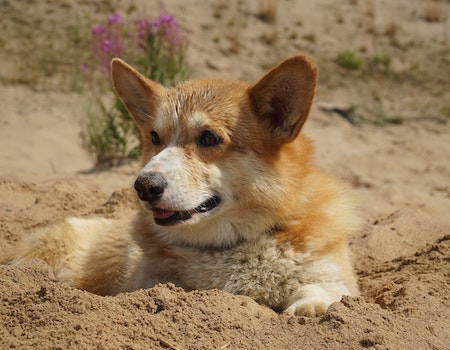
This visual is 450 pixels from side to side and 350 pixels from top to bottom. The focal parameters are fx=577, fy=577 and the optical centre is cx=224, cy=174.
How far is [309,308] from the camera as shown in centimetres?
337

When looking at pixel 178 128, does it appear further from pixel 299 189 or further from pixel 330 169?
pixel 330 169

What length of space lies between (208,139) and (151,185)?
59cm

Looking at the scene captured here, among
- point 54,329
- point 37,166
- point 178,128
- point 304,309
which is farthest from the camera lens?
point 37,166

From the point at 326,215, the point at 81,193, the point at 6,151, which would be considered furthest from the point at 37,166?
the point at 326,215

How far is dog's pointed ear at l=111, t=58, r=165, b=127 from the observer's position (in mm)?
4488

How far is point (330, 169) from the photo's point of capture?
8.62m

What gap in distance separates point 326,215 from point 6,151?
622cm

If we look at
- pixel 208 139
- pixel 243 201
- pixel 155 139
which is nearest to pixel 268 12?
pixel 155 139

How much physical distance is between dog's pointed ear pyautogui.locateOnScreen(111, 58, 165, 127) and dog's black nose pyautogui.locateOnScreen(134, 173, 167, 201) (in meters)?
0.96

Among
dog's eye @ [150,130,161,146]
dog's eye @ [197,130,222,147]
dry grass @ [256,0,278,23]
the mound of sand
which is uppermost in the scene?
dog's eye @ [197,130,222,147]

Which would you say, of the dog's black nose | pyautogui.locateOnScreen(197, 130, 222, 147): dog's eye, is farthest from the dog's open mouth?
pyautogui.locateOnScreen(197, 130, 222, 147): dog's eye

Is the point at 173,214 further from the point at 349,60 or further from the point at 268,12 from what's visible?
the point at 268,12

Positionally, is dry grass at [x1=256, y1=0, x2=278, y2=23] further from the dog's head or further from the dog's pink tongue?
the dog's pink tongue

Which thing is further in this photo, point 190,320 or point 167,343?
point 190,320
